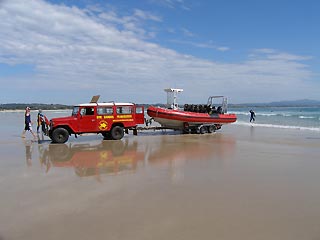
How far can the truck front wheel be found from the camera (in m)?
13.4

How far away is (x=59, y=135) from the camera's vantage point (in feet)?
44.1

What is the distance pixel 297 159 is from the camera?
32.3 feet

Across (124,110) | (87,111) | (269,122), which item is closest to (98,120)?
(87,111)

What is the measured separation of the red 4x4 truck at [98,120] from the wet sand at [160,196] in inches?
122

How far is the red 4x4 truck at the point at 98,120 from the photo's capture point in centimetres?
1348

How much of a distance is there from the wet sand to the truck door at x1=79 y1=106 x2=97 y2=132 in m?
3.44

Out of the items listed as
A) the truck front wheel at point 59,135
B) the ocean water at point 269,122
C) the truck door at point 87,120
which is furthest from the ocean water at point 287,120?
the truck front wheel at point 59,135

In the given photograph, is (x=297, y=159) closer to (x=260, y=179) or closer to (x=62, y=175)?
(x=260, y=179)

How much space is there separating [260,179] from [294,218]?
241 cm

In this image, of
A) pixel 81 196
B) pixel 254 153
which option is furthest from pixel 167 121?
pixel 81 196

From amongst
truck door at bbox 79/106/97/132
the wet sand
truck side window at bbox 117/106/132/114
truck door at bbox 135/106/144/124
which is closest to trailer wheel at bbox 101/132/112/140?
truck door at bbox 79/106/97/132

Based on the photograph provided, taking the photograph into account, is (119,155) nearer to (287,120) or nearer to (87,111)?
(87,111)

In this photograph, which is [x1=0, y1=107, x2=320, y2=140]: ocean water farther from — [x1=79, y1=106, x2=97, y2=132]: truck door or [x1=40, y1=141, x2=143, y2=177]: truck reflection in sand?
[x1=40, y1=141, x2=143, y2=177]: truck reflection in sand

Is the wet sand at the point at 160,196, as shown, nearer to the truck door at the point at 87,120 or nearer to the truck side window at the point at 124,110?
the truck door at the point at 87,120
